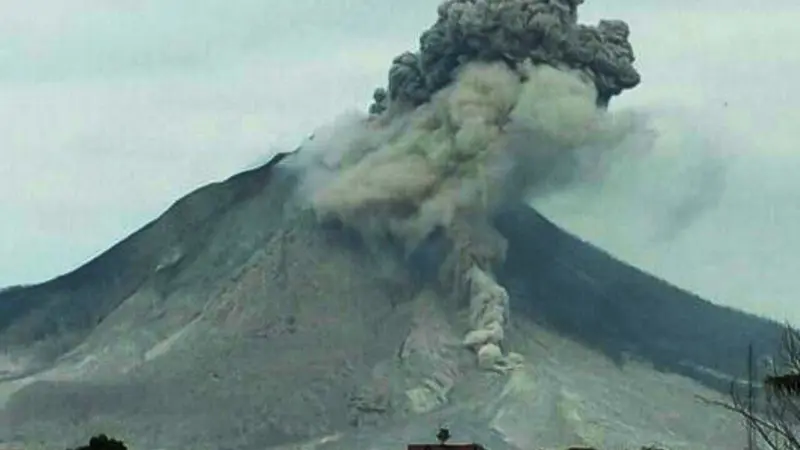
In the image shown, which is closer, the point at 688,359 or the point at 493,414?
the point at 493,414

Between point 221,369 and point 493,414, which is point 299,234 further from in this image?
point 493,414

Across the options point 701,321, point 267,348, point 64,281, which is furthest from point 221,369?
point 701,321

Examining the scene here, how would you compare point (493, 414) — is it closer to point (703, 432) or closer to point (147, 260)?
point (703, 432)

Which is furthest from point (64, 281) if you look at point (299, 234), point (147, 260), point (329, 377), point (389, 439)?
point (389, 439)

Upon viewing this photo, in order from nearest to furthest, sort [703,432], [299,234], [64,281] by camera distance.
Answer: [703,432]
[299,234]
[64,281]

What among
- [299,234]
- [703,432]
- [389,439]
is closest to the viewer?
[389,439]

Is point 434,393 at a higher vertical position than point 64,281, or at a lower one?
lower
